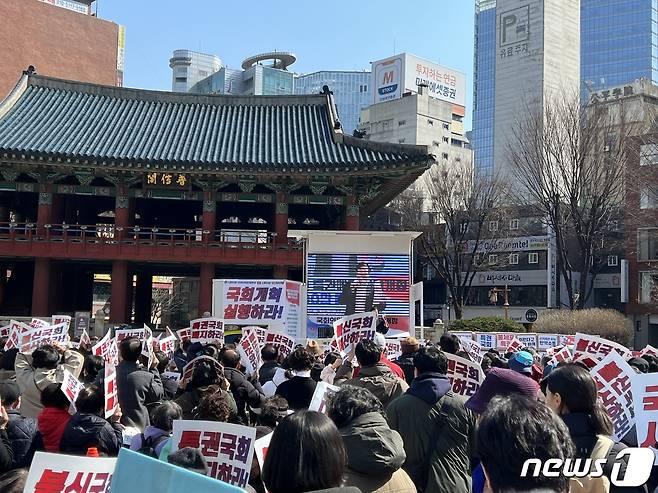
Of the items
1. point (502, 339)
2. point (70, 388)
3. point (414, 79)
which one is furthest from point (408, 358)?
point (414, 79)

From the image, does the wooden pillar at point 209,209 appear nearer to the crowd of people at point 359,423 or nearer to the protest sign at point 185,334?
the protest sign at point 185,334

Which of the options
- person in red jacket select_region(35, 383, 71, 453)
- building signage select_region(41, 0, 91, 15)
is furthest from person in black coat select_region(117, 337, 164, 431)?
building signage select_region(41, 0, 91, 15)

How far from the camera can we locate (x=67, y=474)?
3.22 meters

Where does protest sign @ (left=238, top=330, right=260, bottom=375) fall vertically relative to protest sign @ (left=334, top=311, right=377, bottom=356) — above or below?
below

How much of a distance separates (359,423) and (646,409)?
6.82 ft

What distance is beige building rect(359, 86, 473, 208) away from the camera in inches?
2975

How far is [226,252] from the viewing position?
24641 mm

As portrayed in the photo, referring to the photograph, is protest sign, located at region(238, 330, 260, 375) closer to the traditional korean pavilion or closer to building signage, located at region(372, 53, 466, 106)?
the traditional korean pavilion

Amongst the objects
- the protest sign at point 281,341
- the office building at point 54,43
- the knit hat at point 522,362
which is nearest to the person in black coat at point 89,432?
the knit hat at point 522,362

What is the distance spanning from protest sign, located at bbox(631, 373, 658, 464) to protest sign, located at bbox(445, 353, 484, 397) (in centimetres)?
185

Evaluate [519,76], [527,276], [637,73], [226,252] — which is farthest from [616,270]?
[637,73]

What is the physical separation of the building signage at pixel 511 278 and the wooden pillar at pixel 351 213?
22.2 meters

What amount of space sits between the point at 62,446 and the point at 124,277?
21.1m

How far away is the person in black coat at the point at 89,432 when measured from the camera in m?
4.55
